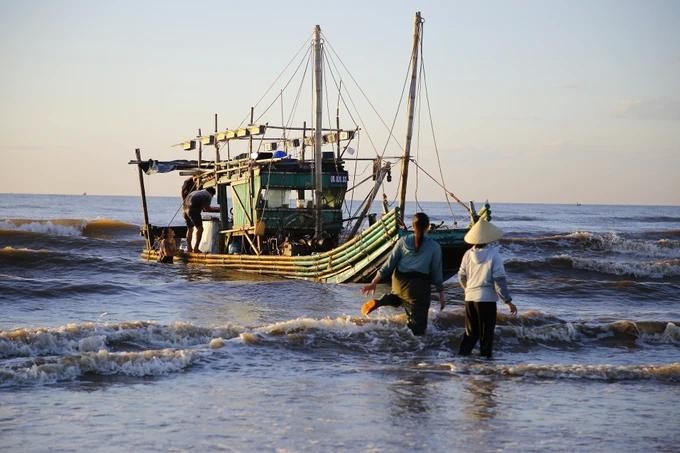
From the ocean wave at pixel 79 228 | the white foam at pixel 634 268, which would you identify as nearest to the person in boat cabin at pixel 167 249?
the white foam at pixel 634 268

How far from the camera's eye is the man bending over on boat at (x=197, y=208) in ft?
80.3

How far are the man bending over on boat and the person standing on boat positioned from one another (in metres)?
14.0

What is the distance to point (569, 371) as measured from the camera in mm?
11383

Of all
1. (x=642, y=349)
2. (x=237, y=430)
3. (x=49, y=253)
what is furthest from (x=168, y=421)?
(x=49, y=253)

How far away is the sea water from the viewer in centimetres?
847

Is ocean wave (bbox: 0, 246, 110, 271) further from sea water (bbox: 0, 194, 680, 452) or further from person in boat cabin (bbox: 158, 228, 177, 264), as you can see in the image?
sea water (bbox: 0, 194, 680, 452)

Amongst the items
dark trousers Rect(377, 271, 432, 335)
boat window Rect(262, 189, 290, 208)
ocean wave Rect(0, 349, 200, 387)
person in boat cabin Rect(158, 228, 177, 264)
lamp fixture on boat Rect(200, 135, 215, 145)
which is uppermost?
lamp fixture on boat Rect(200, 135, 215, 145)

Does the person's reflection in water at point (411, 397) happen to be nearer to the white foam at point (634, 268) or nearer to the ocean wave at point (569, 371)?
the ocean wave at point (569, 371)

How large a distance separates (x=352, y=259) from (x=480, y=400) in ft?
34.8

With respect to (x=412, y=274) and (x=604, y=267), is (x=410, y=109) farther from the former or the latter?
(x=604, y=267)

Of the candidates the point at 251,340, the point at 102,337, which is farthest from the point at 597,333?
the point at 102,337

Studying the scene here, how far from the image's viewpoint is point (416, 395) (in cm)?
996

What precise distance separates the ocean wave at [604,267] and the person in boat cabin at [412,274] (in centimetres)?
1818

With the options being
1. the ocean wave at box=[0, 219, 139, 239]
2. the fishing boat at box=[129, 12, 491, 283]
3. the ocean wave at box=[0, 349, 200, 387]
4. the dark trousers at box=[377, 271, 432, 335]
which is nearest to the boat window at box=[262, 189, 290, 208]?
the fishing boat at box=[129, 12, 491, 283]
